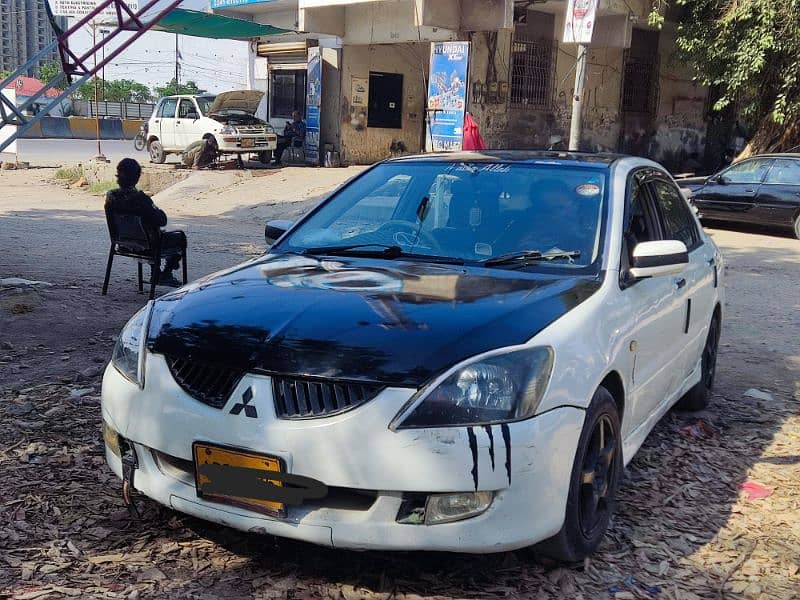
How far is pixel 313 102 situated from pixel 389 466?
843 inches

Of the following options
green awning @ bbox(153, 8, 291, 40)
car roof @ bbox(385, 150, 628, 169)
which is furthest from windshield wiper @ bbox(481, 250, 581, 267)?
green awning @ bbox(153, 8, 291, 40)

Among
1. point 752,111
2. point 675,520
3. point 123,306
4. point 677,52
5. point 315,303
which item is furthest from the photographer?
point 677,52

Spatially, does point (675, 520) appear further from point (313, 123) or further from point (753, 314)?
point (313, 123)

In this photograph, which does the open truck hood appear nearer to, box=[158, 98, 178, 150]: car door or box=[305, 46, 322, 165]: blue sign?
box=[158, 98, 178, 150]: car door

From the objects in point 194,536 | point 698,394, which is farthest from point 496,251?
point 698,394

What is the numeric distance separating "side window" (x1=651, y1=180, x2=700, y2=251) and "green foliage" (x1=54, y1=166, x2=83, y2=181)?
2055 centimetres

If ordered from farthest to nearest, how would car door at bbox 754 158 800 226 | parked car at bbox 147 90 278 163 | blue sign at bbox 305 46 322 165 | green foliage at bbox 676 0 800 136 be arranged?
blue sign at bbox 305 46 322 165 < parked car at bbox 147 90 278 163 < green foliage at bbox 676 0 800 136 < car door at bbox 754 158 800 226

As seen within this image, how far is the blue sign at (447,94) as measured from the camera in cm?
1991

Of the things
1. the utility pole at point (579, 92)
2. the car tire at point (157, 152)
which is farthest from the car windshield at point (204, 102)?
the utility pole at point (579, 92)

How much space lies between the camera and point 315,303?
11.0ft

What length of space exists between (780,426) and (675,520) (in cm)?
188

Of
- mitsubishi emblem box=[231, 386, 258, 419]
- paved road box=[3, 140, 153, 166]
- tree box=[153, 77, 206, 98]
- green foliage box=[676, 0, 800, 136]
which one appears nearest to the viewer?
mitsubishi emblem box=[231, 386, 258, 419]

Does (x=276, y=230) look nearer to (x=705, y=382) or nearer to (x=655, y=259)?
(x=655, y=259)

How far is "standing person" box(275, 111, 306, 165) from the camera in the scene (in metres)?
24.1
